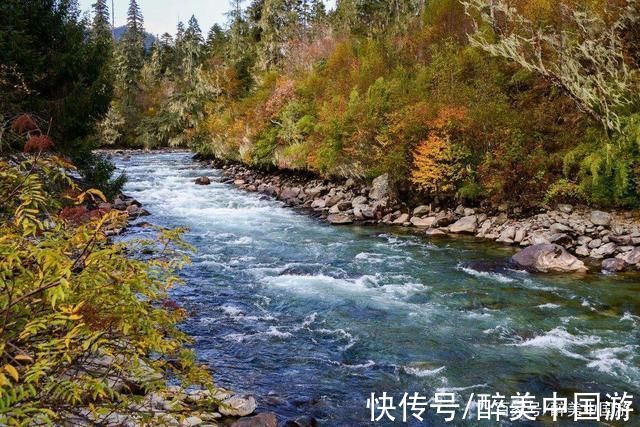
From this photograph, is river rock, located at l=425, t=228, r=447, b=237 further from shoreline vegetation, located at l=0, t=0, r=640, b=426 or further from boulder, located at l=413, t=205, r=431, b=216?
boulder, located at l=413, t=205, r=431, b=216

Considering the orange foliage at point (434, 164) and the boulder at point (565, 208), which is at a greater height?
the orange foliage at point (434, 164)

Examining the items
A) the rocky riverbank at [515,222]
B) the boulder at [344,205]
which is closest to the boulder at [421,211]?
the rocky riverbank at [515,222]

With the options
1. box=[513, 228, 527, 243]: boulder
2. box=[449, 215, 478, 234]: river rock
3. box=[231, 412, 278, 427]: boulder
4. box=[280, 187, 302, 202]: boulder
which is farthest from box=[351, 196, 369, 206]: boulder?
box=[231, 412, 278, 427]: boulder

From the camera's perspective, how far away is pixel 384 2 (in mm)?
38406

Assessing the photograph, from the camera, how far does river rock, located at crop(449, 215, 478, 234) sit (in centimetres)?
1647

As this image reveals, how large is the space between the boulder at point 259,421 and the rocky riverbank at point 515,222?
8998 mm

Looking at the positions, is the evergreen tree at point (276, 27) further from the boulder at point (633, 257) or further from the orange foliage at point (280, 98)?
the boulder at point (633, 257)

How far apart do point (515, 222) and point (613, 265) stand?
4050 mm

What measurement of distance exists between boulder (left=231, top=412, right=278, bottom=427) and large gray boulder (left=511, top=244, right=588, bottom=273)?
8.92 metres

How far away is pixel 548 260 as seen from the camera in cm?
1254

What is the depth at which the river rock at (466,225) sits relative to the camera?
16.5m

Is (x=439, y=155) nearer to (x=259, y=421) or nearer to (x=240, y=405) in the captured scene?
(x=240, y=405)

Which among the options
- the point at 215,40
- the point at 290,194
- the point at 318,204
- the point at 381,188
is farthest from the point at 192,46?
the point at 381,188

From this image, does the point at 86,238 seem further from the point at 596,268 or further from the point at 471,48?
the point at 471,48
